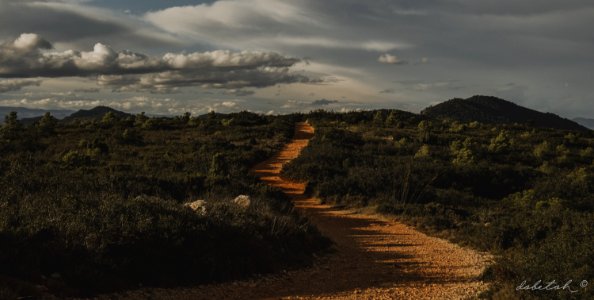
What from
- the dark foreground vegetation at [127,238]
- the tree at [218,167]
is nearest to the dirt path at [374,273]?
the dark foreground vegetation at [127,238]

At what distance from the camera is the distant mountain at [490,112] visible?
9994 cm

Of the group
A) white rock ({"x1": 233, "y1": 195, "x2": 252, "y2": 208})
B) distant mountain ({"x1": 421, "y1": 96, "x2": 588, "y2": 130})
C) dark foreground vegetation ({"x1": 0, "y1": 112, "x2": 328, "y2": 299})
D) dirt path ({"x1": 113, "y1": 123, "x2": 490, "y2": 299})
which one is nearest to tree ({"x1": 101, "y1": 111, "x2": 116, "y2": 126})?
dark foreground vegetation ({"x1": 0, "y1": 112, "x2": 328, "y2": 299})

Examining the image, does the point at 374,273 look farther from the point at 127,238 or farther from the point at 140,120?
the point at 140,120

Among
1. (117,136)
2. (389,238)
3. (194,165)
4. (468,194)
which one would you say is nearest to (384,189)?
(468,194)

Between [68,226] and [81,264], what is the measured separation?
3.17 ft

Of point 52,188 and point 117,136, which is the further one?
point 117,136

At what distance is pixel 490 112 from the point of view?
357 feet

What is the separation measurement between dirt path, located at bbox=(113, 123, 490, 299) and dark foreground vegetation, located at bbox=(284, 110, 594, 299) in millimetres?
761

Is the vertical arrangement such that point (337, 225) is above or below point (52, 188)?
below

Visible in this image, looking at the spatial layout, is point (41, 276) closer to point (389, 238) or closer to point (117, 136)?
point (389, 238)

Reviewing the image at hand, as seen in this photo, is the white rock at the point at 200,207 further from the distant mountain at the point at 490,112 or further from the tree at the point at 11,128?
the distant mountain at the point at 490,112

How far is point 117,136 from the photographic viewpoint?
35312mm

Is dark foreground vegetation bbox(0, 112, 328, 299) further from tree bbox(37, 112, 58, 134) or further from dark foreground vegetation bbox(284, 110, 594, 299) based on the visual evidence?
tree bbox(37, 112, 58, 134)

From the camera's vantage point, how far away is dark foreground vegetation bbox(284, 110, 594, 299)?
8.98 metres
